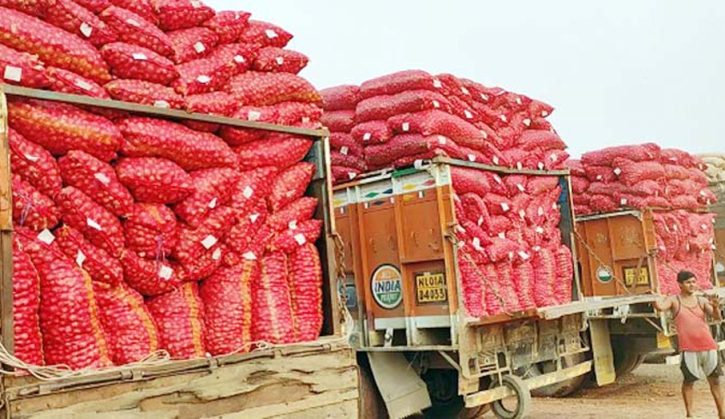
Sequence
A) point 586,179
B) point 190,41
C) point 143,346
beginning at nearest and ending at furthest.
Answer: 1. point 143,346
2. point 190,41
3. point 586,179

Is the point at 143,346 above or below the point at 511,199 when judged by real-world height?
below

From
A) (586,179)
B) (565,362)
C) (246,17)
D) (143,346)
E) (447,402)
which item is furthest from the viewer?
(586,179)

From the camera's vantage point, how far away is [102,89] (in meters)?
3.74

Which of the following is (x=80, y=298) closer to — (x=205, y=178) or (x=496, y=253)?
(x=205, y=178)

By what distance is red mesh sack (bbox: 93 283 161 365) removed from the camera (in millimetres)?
3584

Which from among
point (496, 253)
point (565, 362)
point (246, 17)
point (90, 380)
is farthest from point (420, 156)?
point (90, 380)

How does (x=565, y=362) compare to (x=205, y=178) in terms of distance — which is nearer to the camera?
(x=205, y=178)

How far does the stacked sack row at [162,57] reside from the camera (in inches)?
139

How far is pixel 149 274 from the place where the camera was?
379 cm

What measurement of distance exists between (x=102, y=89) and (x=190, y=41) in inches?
31.3

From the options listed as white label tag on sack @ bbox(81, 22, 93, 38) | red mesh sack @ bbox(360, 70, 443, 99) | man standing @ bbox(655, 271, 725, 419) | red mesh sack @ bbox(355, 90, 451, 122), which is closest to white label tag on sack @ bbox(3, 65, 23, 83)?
white label tag on sack @ bbox(81, 22, 93, 38)

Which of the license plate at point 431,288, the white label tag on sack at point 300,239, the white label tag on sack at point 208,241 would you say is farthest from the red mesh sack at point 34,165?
the license plate at point 431,288

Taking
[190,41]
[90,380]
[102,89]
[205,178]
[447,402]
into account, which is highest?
[190,41]

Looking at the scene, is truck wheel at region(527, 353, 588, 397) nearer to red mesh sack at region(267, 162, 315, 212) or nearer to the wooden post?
red mesh sack at region(267, 162, 315, 212)
